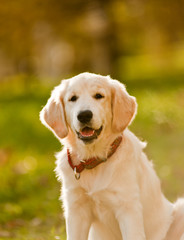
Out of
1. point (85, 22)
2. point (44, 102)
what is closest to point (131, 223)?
point (44, 102)

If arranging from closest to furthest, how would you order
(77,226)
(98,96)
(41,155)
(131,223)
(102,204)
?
(131,223), (102,204), (77,226), (98,96), (41,155)

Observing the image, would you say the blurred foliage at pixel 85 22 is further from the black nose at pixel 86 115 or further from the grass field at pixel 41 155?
the black nose at pixel 86 115

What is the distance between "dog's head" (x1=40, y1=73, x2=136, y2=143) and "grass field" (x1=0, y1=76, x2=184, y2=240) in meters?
1.18

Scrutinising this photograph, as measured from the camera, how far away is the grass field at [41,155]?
20.9 ft

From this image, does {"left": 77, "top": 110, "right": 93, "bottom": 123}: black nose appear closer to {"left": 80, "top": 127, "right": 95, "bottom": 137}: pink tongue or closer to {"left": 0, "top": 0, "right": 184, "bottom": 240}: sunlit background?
{"left": 80, "top": 127, "right": 95, "bottom": 137}: pink tongue

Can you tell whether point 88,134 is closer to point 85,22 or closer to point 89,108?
point 89,108

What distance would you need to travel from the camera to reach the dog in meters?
4.12

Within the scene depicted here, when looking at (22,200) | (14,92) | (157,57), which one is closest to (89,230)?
(22,200)

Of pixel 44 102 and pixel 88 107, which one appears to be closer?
pixel 88 107

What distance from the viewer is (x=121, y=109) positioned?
4.39 m

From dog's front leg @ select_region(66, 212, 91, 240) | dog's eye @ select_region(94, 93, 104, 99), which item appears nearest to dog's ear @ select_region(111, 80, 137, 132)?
dog's eye @ select_region(94, 93, 104, 99)

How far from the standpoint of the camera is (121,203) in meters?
4.07

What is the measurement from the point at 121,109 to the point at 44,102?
9232 mm

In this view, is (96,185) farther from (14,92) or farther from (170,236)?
(14,92)
